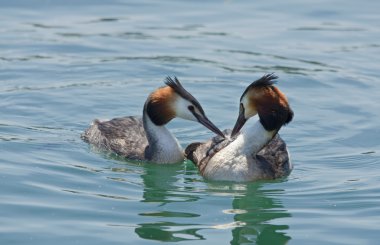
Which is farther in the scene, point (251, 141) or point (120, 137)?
point (120, 137)

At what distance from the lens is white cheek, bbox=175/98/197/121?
14242 mm

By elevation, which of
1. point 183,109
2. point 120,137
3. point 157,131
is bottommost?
point 120,137

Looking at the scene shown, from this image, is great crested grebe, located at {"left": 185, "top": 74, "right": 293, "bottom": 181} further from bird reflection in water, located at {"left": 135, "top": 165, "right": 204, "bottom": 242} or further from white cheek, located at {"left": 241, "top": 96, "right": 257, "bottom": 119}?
bird reflection in water, located at {"left": 135, "top": 165, "right": 204, "bottom": 242}

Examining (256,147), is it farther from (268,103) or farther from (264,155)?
(268,103)

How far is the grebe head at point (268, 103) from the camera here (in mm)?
13359

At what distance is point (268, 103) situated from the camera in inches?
527

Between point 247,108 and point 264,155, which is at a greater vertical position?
point 247,108

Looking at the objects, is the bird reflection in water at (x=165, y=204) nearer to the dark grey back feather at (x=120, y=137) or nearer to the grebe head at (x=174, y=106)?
the dark grey back feather at (x=120, y=137)

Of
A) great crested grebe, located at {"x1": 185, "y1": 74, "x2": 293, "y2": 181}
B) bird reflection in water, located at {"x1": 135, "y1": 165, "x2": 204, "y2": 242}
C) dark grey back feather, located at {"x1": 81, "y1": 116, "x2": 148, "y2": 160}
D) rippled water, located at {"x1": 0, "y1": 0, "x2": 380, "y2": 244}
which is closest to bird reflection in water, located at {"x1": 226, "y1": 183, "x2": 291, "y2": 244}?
rippled water, located at {"x1": 0, "y1": 0, "x2": 380, "y2": 244}

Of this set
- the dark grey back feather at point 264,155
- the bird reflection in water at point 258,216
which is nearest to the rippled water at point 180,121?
the bird reflection in water at point 258,216

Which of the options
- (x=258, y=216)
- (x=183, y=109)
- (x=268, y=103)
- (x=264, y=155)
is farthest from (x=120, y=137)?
(x=258, y=216)

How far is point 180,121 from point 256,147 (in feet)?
8.84

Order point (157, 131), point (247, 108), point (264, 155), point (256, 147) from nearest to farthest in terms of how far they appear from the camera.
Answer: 1. point (247, 108)
2. point (256, 147)
3. point (264, 155)
4. point (157, 131)

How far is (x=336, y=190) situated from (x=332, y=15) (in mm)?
9692
